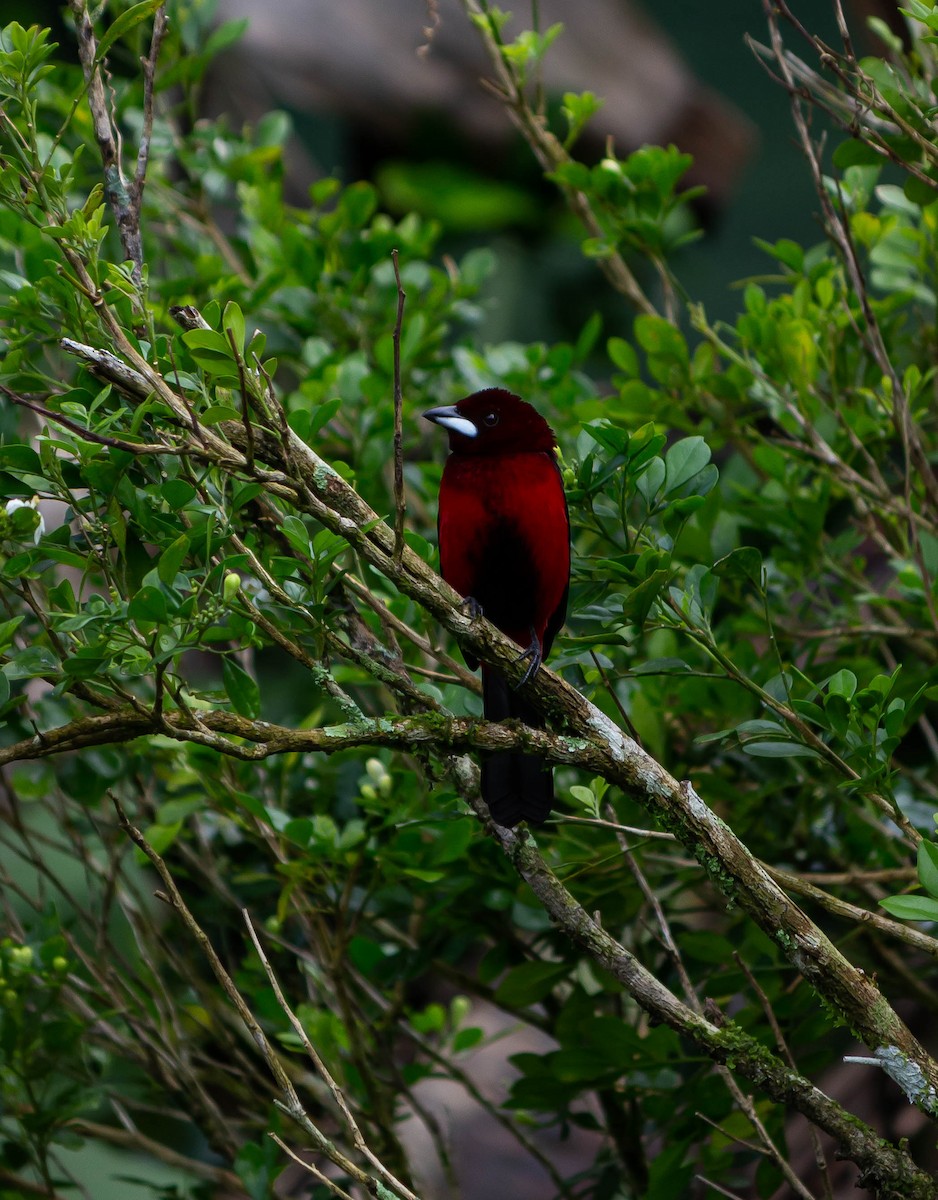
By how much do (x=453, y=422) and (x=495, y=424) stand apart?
11cm

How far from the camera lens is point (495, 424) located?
261cm

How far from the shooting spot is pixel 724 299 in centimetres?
670

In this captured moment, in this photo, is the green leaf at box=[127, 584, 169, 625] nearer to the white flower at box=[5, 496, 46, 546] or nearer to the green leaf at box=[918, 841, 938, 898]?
the white flower at box=[5, 496, 46, 546]

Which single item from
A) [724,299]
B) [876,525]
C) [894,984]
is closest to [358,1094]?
[894,984]

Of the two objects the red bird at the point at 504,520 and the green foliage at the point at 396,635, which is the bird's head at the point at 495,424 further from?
the green foliage at the point at 396,635

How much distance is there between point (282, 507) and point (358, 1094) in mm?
1184

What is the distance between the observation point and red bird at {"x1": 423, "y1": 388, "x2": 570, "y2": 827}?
96.4 inches

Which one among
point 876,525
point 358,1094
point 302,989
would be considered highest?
point 876,525

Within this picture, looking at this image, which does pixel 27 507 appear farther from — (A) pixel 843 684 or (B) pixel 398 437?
(A) pixel 843 684

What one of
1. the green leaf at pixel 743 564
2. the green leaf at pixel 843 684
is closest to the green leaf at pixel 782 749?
the green leaf at pixel 843 684

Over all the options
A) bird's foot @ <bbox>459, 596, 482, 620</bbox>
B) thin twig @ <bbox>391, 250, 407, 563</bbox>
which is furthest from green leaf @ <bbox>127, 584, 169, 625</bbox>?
bird's foot @ <bbox>459, 596, 482, 620</bbox>

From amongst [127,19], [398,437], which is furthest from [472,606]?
[127,19]

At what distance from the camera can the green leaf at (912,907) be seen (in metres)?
1.57

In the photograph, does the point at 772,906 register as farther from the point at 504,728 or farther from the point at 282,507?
the point at 282,507
